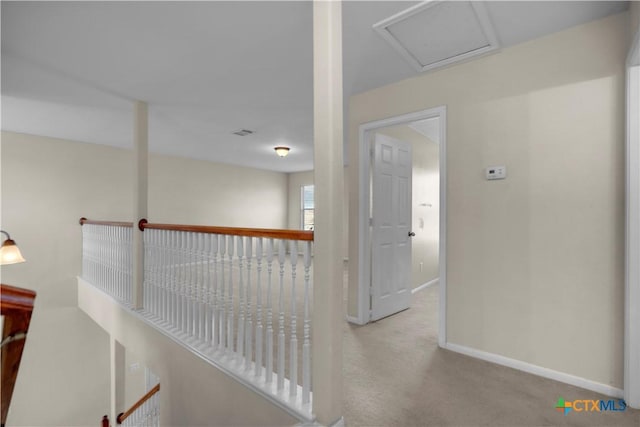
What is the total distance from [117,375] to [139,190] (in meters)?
2.50

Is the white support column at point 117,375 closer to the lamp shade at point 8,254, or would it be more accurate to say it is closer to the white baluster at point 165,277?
the lamp shade at point 8,254

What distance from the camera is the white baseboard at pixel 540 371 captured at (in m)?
1.83

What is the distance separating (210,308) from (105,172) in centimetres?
435

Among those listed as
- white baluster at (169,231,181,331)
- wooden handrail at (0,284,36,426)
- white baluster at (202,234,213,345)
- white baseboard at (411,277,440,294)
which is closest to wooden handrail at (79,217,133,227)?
white baluster at (169,231,181,331)

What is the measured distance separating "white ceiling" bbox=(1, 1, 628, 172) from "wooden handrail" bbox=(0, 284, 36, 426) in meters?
1.76

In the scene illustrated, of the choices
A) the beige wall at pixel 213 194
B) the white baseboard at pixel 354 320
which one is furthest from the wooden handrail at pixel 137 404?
the beige wall at pixel 213 194

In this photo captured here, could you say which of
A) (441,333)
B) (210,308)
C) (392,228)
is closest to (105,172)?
(210,308)

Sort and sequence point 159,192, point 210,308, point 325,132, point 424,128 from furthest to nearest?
point 159,192 → point 424,128 → point 210,308 → point 325,132

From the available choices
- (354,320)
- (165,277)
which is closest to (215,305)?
(165,277)

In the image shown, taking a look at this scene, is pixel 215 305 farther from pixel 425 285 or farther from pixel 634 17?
pixel 425 285

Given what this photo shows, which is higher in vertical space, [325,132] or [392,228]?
[325,132]

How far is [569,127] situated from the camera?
196cm

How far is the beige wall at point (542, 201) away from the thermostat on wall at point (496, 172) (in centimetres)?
4

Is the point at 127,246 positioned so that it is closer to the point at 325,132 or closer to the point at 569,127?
the point at 325,132
